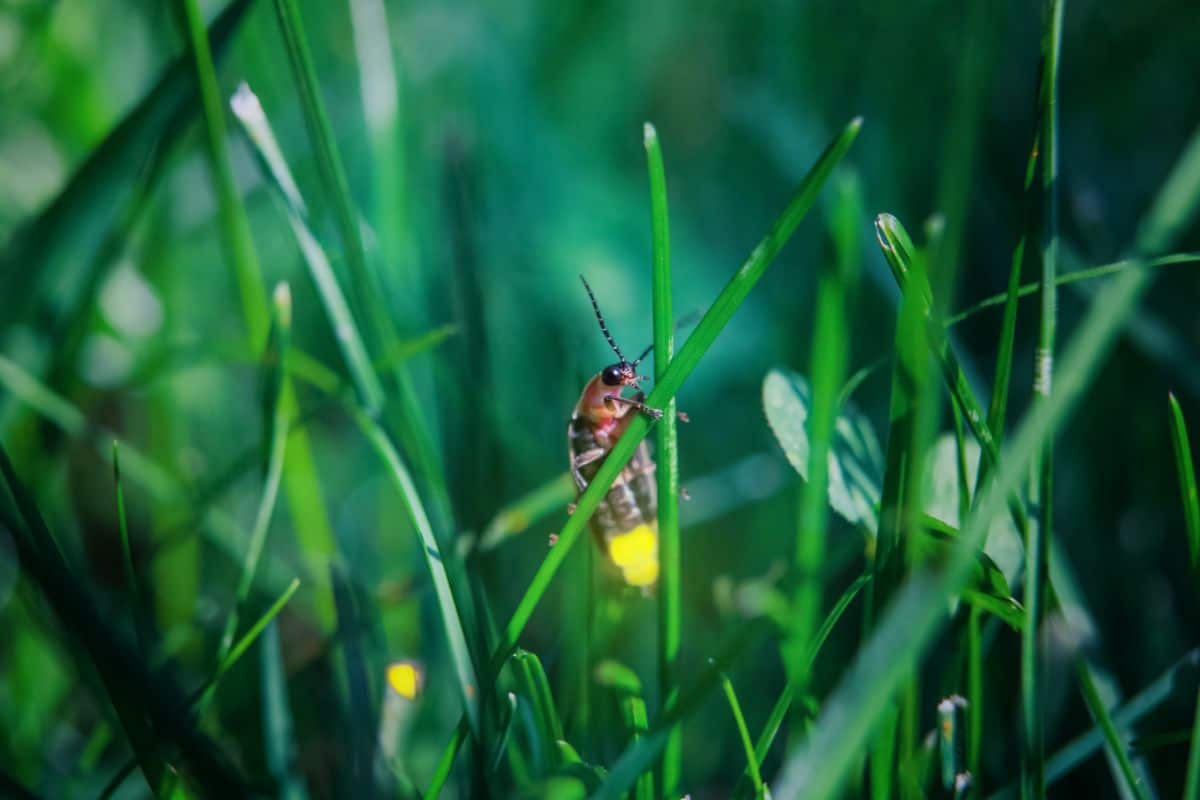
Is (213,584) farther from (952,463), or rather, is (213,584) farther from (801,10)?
(801,10)

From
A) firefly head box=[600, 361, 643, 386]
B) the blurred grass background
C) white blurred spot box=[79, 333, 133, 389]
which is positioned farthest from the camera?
white blurred spot box=[79, 333, 133, 389]

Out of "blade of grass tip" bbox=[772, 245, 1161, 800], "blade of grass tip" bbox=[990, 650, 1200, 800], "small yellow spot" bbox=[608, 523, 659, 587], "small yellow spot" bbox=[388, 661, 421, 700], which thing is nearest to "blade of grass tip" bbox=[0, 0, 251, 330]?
"small yellow spot" bbox=[388, 661, 421, 700]

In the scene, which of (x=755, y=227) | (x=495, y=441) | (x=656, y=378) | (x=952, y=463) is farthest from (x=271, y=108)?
(x=952, y=463)

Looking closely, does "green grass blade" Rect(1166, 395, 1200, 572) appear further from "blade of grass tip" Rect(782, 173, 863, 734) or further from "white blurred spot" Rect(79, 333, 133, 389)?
"white blurred spot" Rect(79, 333, 133, 389)

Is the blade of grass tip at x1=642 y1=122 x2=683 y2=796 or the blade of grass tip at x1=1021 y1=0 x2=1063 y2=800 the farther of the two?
the blade of grass tip at x1=642 y1=122 x2=683 y2=796

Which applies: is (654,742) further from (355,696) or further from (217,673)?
(217,673)

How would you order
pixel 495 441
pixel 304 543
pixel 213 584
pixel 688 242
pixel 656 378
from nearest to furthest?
pixel 656 378 < pixel 304 543 < pixel 495 441 < pixel 213 584 < pixel 688 242

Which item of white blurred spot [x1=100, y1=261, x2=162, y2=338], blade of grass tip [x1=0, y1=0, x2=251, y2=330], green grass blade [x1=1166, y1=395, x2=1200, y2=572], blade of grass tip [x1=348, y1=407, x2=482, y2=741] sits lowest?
blade of grass tip [x1=348, y1=407, x2=482, y2=741]

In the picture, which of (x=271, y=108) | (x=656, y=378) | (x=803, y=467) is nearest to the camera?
(x=656, y=378)
